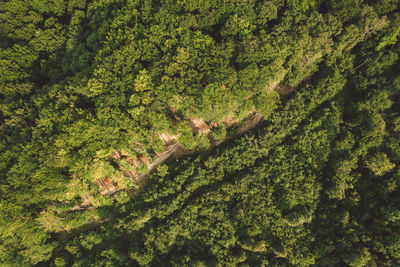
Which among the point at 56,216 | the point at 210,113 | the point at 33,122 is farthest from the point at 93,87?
the point at 56,216

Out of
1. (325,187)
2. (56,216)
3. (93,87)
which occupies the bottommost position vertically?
(325,187)

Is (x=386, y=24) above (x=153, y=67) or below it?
below

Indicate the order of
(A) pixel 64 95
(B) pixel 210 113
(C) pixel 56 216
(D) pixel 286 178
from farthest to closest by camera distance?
Result: (D) pixel 286 178 → (C) pixel 56 216 → (A) pixel 64 95 → (B) pixel 210 113

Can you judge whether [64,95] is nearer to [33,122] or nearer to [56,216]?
[33,122]

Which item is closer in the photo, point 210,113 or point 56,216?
point 210,113

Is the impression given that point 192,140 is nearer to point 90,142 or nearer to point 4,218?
point 90,142

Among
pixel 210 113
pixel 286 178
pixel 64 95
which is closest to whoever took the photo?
pixel 210 113
